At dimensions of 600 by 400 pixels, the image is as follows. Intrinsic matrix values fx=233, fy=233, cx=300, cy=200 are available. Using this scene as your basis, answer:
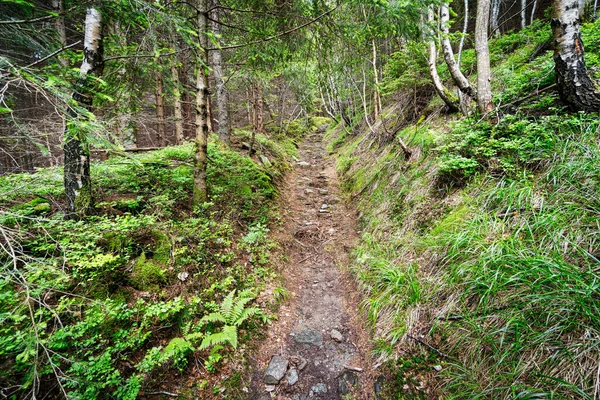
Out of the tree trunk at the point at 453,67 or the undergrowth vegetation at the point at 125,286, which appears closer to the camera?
the undergrowth vegetation at the point at 125,286

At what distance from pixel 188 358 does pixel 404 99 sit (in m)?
10.0

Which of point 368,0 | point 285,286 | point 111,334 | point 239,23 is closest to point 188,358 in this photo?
point 111,334

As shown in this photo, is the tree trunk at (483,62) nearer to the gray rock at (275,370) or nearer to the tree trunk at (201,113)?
the tree trunk at (201,113)

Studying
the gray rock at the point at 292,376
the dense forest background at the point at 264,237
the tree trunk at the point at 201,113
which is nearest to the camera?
the dense forest background at the point at 264,237

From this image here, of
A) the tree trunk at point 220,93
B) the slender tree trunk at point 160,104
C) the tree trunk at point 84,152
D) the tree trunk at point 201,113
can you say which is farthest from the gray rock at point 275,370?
the tree trunk at point 220,93

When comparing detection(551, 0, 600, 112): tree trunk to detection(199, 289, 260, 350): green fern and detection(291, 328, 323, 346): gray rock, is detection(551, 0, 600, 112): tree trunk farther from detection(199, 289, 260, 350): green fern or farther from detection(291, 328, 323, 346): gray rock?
detection(199, 289, 260, 350): green fern

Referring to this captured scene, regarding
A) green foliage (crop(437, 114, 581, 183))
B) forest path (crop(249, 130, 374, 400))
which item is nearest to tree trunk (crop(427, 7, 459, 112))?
green foliage (crop(437, 114, 581, 183))

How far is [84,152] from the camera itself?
376 centimetres

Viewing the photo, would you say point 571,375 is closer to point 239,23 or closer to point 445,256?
point 445,256

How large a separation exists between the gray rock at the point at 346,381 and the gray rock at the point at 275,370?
0.74 m

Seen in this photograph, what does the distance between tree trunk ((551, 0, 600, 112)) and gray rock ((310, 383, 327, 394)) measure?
5302 millimetres

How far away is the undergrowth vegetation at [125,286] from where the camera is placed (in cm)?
220

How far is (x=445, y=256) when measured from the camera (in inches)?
127

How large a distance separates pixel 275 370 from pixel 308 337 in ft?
2.30
